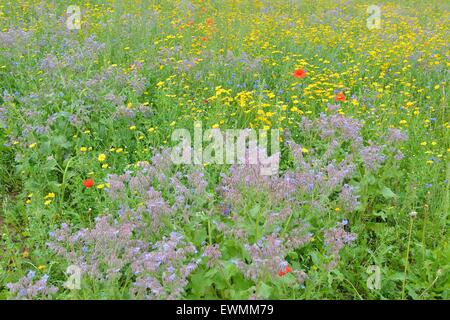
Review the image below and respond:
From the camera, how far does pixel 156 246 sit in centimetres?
299

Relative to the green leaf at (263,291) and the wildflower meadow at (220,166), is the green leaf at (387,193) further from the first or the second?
the green leaf at (263,291)

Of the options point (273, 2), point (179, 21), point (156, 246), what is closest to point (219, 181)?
point (156, 246)

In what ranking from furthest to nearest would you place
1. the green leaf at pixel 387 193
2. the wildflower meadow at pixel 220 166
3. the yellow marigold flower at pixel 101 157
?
the yellow marigold flower at pixel 101 157, the green leaf at pixel 387 193, the wildflower meadow at pixel 220 166

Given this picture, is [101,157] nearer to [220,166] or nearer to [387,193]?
[220,166]

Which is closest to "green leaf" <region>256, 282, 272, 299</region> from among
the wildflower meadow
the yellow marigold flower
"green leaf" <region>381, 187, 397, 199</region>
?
the wildflower meadow

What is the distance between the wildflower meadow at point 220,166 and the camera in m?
3.00

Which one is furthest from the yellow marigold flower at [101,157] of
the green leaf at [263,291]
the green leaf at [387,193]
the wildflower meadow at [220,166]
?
the green leaf at [387,193]

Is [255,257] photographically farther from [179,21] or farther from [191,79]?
[179,21]

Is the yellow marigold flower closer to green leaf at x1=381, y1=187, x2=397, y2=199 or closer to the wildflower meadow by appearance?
the wildflower meadow

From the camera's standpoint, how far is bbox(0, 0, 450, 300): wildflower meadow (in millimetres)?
3004

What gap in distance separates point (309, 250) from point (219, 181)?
0.97m

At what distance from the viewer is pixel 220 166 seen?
4.22 meters

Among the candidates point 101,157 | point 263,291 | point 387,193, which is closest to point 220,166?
point 101,157

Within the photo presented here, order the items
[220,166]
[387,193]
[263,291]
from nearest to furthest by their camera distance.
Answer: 1. [263,291]
2. [387,193]
3. [220,166]
